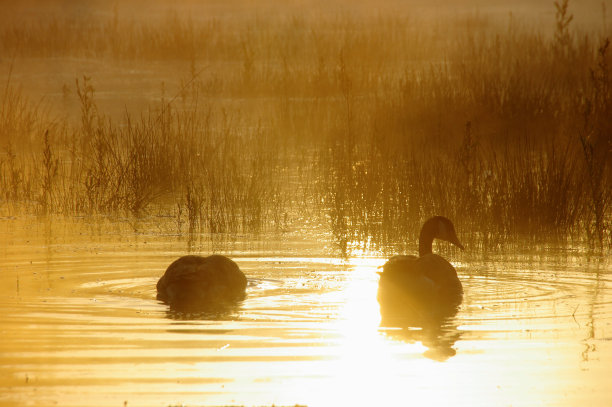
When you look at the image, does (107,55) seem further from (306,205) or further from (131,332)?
(131,332)

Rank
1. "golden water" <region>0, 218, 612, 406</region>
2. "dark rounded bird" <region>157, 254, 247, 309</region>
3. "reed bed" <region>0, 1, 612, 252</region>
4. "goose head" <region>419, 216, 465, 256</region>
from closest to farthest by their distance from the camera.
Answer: "golden water" <region>0, 218, 612, 406</region>, "dark rounded bird" <region>157, 254, 247, 309</region>, "goose head" <region>419, 216, 465, 256</region>, "reed bed" <region>0, 1, 612, 252</region>

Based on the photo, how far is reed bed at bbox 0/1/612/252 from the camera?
480 inches

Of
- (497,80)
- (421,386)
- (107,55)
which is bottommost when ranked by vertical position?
(421,386)

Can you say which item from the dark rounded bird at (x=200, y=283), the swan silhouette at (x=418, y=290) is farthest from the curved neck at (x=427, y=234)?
the dark rounded bird at (x=200, y=283)

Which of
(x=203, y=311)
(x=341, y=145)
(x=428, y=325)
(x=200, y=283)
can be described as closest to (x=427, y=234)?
(x=428, y=325)

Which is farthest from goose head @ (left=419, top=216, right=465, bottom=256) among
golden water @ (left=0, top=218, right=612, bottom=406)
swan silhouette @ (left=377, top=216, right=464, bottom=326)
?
swan silhouette @ (left=377, top=216, right=464, bottom=326)

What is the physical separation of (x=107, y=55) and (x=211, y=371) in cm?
2463

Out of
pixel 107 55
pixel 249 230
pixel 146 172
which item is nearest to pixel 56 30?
pixel 107 55

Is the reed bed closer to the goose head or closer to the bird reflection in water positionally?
the goose head

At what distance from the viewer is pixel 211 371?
19.8 ft

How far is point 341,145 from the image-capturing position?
1598 centimetres

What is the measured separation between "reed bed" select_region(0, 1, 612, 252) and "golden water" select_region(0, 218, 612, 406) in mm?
1463

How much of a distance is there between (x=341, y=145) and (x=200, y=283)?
771 cm

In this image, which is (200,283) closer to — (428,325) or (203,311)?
(203,311)
